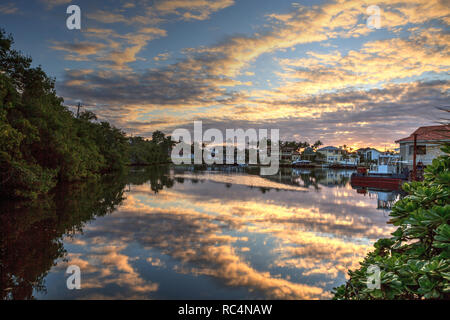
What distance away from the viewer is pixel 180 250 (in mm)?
6828

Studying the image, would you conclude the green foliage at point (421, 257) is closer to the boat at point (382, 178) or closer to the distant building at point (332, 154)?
the boat at point (382, 178)

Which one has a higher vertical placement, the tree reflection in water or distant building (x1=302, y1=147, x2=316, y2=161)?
distant building (x1=302, y1=147, x2=316, y2=161)

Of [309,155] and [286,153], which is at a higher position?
[286,153]

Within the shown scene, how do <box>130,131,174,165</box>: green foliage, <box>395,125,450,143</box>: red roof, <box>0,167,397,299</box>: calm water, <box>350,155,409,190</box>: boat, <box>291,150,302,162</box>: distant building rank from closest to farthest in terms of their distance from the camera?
1. <box>395,125,450,143</box>: red roof
2. <box>0,167,397,299</box>: calm water
3. <box>350,155,409,190</box>: boat
4. <box>130,131,174,165</box>: green foliage
5. <box>291,150,302,162</box>: distant building

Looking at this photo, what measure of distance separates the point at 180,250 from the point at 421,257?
5563 millimetres

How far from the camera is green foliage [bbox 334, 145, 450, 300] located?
5.81ft

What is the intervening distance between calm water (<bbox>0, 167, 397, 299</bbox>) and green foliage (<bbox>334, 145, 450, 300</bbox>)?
108 inches

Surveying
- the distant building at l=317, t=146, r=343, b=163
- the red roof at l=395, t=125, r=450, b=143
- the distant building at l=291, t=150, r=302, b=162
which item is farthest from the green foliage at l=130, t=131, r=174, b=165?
the red roof at l=395, t=125, r=450, b=143

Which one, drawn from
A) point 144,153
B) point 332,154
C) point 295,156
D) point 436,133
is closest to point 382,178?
point 436,133

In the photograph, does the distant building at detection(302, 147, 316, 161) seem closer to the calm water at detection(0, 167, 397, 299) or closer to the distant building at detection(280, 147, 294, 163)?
the distant building at detection(280, 147, 294, 163)

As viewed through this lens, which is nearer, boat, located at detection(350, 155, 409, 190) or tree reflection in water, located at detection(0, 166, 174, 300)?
tree reflection in water, located at detection(0, 166, 174, 300)

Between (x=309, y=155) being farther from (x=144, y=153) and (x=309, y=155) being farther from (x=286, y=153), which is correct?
(x=144, y=153)

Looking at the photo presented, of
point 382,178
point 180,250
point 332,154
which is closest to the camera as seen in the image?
point 180,250

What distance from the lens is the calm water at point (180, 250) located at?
15.7 feet
